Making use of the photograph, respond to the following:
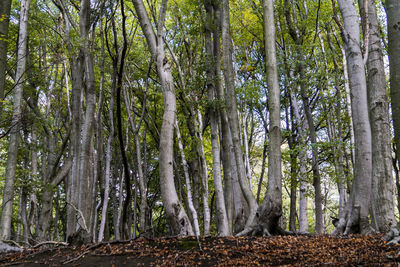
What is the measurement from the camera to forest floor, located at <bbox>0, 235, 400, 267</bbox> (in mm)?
3648

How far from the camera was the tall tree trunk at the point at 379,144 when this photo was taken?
5125mm

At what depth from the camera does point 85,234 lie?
6137 millimetres

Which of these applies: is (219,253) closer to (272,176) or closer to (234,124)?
(272,176)

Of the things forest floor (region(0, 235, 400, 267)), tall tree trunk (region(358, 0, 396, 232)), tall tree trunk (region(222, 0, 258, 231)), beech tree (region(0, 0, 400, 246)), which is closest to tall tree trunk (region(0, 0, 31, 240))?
beech tree (region(0, 0, 400, 246))

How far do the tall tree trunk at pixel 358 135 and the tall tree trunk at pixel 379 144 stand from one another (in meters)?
0.15

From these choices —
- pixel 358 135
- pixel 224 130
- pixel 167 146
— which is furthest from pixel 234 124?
pixel 358 135

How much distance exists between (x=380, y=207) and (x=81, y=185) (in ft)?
19.8

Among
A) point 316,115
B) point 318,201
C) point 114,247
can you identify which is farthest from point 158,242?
point 316,115

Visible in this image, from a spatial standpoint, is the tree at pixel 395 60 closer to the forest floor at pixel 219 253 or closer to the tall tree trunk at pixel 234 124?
the forest floor at pixel 219 253

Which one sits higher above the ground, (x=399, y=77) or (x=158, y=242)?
(x=399, y=77)

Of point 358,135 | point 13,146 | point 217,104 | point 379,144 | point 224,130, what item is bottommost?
point 379,144

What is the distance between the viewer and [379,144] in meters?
5.41

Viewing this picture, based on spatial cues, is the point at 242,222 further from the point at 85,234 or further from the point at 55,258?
the point at 55,258

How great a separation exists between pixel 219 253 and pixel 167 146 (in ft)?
6.60
